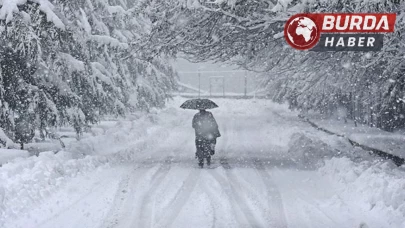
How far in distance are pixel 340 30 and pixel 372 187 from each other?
10.1 ft

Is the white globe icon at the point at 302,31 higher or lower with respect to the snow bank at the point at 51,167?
higher

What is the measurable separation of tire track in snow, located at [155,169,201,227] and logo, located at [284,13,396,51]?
12.5 ft

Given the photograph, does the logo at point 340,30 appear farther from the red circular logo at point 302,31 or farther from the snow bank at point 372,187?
the snow bank at point 372,187

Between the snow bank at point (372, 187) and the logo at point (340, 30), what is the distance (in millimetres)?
2618

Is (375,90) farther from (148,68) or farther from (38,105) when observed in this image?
(148,68)

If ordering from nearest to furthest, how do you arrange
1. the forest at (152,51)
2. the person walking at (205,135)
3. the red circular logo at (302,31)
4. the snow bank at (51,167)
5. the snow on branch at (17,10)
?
the snow bank at (51,167) < the red circular logo at (302,31) < the forest at (152,51) < the snow on branch at (17,10) < the person walking at (205,135)

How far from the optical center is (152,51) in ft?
33.3

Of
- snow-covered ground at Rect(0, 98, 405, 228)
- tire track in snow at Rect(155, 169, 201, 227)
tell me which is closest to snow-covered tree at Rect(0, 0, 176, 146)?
snow-covered ground at Rect(0, 98, 405, 228)

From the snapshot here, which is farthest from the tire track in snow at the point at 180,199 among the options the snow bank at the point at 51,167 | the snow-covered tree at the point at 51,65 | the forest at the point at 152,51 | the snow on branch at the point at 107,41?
the snow on branch at the point at 107,41

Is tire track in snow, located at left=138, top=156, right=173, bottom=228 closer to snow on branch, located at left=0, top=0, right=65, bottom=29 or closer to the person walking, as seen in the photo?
the person walking

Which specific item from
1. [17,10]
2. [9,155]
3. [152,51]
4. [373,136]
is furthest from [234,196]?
[373,136]

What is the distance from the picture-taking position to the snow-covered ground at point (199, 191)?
7.06 meters

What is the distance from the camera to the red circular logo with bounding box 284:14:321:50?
8.19m

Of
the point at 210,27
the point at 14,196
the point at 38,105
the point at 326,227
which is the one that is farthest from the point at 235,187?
the point at 38,105
